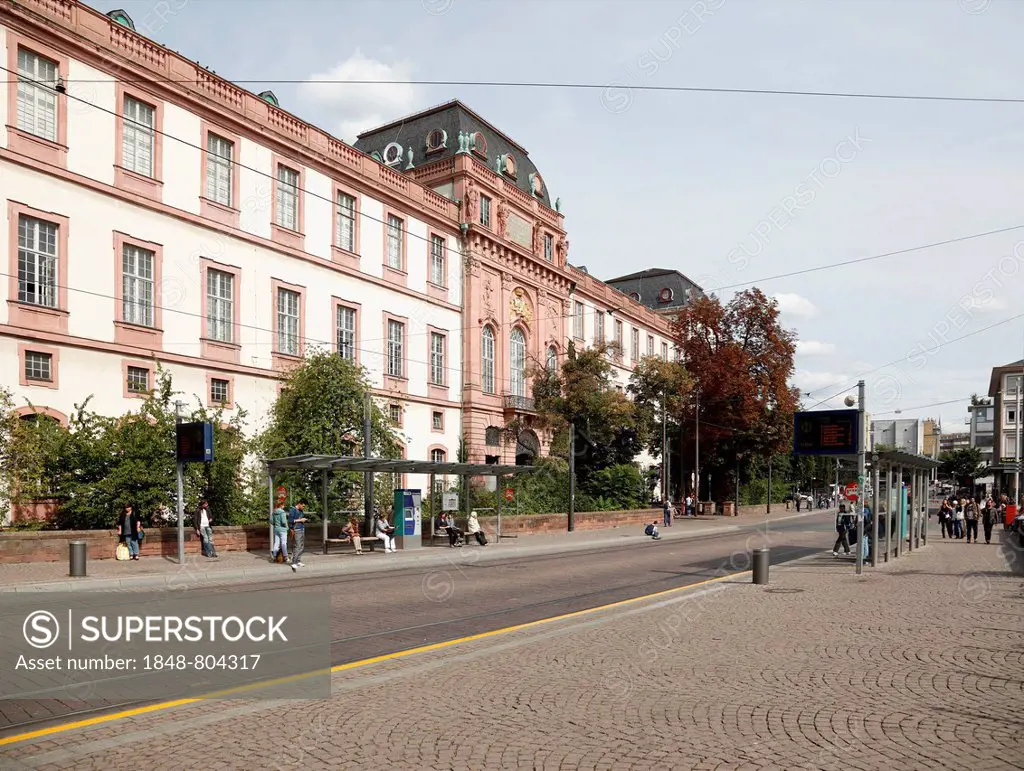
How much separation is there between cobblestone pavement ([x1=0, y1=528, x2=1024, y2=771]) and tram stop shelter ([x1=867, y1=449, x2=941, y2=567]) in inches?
364

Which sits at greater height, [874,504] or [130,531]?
[874,504]

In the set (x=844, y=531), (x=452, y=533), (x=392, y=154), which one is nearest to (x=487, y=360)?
(x=392, y=154)

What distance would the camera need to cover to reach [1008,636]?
10.8m

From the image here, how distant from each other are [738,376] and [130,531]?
4067 cm

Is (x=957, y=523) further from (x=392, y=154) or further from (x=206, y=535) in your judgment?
(x=392, y=154)

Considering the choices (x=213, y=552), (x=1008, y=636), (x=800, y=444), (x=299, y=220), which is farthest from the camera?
(x=299, y=220)

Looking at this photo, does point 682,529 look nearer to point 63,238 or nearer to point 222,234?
point 222,234

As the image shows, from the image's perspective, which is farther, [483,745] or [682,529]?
[682,529]

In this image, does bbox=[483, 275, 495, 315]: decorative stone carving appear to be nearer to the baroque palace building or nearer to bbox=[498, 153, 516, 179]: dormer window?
the baroque palace building

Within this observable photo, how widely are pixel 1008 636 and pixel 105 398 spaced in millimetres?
26411

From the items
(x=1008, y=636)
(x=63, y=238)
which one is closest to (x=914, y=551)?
(x=1008, y=636)

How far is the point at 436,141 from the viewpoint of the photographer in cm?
4894

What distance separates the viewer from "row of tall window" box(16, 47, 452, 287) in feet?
85.9

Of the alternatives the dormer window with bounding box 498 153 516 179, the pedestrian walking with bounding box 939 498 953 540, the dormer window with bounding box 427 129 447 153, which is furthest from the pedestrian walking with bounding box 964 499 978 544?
the dormer window with bounding box 427 129 447 153
